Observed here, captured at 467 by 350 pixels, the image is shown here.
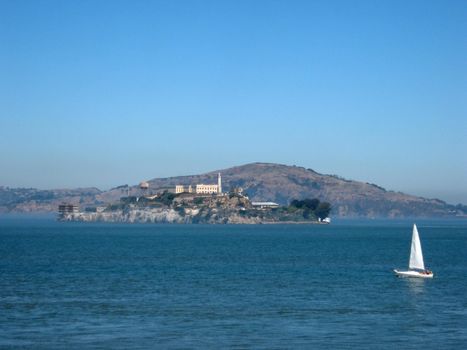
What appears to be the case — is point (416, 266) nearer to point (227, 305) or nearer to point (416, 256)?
point (416, 256)

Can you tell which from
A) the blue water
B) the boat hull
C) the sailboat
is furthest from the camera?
the sailboat

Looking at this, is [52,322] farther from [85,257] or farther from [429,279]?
[85,257]

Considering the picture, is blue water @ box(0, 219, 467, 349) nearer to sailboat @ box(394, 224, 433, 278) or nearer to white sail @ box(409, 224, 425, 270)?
sailboat @ box(394, 224, 433, 278)

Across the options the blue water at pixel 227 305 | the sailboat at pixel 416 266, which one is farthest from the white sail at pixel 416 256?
the blue water at pixel 227 305

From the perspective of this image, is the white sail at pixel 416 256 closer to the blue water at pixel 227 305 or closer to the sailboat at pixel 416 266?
the sailboat at pixel 416 266

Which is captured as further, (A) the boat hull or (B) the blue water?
(A) the boat hull

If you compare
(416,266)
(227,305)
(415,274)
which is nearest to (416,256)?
(416,266)

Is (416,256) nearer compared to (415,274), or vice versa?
(415,274)

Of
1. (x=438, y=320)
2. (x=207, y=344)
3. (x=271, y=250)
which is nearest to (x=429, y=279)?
(x=438, y=320)

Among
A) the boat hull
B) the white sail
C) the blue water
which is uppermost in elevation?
the white sail

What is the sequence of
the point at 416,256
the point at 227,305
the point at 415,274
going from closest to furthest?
the point at 227,305
the point at 415,274
the point at 416,256

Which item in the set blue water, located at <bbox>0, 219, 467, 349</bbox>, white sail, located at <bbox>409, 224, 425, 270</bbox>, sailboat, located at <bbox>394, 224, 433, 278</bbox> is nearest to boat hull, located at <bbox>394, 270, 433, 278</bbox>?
sailboat, located at <bbox>394, 224, 433, 278</bbox>

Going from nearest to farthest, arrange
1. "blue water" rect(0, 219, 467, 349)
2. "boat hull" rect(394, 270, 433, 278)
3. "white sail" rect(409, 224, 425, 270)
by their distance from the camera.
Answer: "blue water" rect(0, 219, 467, 349)
"boat hull" rect(394, 270, 433, 278)
"white sail" rect(409, 224, 425, 270)

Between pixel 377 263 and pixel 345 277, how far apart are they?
60.8ft
